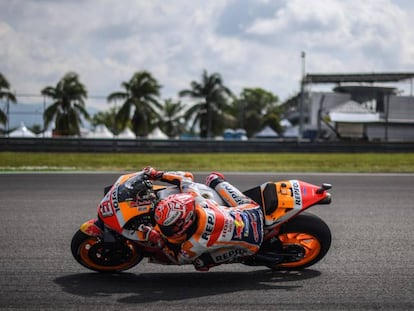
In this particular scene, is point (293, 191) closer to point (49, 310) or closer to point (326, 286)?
point (326, 286)

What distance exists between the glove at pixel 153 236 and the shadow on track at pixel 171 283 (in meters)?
0.41

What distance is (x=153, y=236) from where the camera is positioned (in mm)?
5059

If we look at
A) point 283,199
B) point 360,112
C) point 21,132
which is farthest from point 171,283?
point 360,112

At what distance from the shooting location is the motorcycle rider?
4918 mm

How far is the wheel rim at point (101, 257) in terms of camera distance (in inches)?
217

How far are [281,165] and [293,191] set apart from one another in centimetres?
1557

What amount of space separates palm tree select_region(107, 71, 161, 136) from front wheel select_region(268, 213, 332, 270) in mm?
40064

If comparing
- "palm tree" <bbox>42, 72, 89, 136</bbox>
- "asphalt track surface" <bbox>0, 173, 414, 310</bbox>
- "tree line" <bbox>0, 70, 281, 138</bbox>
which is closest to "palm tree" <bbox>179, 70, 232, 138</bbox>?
"tree line" <bbox>0, 70, 281, 138</bbox>

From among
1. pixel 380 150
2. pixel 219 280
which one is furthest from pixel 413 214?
pixel 380 150

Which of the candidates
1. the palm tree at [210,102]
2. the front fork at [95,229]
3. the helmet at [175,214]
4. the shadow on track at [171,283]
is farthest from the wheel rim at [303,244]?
the palm tree at [210,102]

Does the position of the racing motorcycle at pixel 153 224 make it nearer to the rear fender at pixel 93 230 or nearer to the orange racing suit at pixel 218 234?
the rear fender at pixel 93 230

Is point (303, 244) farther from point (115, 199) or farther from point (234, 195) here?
point (115, 199)

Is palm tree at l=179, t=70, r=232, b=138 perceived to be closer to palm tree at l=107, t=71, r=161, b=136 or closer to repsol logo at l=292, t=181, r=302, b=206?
palm tree at l=107, t=71, r=161, b=136

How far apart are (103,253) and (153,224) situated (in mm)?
636
